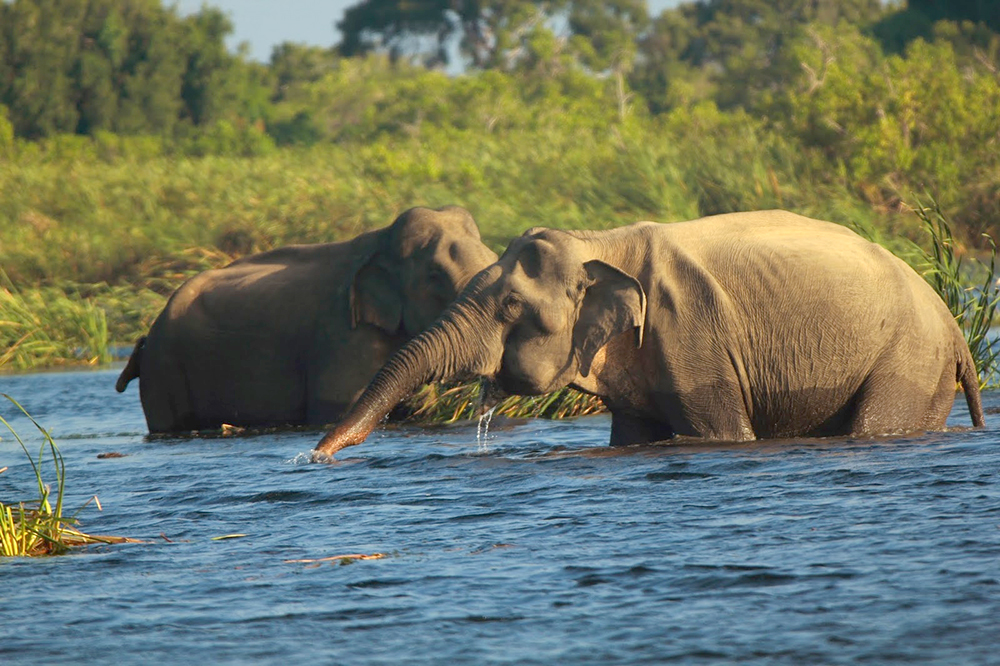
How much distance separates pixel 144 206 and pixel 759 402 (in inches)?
764

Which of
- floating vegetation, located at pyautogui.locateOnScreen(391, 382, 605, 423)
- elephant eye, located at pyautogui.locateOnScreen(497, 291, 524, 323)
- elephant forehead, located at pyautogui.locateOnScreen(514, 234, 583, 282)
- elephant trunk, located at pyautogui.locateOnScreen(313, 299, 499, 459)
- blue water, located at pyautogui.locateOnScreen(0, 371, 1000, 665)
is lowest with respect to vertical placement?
floating vegetation, located at pyautogui.locateOnScreen(391, 382, 605, 423)

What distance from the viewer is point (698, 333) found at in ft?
26.0

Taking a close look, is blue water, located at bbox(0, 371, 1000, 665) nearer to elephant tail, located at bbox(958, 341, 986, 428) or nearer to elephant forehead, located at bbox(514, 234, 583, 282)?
elephant tail, located at bbox(958, 341, 986, 428)

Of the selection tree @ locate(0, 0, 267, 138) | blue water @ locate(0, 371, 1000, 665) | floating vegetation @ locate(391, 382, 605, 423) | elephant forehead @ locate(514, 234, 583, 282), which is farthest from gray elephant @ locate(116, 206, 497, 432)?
tree @ locate(0, 0, 267, 138)

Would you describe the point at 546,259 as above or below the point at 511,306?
above

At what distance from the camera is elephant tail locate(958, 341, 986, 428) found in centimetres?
852

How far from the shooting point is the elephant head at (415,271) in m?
11.1

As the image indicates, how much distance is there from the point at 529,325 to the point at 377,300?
347 centimetres

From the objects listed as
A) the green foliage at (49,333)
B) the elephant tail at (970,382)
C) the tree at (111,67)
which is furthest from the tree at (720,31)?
the elephant tail at (970,382)

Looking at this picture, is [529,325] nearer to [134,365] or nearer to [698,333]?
[698,333]

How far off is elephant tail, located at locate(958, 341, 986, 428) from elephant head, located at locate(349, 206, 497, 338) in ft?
12.1

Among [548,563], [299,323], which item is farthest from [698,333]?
[299,323]

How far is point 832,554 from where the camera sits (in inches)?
224

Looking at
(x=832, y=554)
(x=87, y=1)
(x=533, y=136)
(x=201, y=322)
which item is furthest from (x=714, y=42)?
(x=832, y=554)
